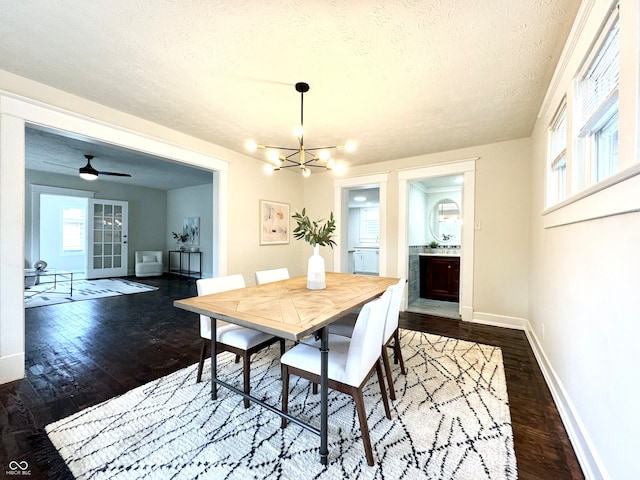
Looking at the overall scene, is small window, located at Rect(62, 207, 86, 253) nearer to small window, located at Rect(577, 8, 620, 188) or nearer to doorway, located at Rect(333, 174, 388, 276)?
doorway, located at Rect(333, 174, 388, 276)

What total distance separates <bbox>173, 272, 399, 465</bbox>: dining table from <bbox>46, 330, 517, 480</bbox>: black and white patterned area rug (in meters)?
0.14

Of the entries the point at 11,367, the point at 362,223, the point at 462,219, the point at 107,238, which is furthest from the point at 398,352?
the point at 107,238

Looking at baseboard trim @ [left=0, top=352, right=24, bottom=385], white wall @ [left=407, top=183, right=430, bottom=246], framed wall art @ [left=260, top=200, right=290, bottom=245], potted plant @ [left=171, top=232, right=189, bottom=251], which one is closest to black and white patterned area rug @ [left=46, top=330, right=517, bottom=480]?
baseboard trim @ [left=0, top=352, right=24, bottom=385]

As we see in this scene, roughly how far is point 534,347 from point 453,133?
101 inches

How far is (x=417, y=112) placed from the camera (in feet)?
8.93

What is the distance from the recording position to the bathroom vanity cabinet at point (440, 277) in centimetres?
486

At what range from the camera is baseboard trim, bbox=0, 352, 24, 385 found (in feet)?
6.93

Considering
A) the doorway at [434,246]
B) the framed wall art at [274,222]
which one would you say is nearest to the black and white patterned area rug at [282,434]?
the doorway at [434,246]

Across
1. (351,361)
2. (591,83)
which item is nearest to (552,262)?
(591,83)

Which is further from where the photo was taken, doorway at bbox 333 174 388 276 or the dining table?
doorway at bbox 333 174 388 276

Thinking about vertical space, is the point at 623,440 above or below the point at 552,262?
below

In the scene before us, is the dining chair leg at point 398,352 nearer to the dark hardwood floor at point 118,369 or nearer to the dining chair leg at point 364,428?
the dark hardwood floor at point 118,369

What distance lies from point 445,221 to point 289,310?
5.16 m

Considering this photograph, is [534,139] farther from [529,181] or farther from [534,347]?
[534,347]
